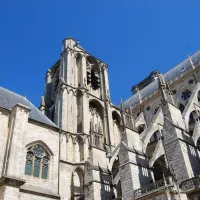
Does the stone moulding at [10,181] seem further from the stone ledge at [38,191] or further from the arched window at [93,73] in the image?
the arched window at [93,73]

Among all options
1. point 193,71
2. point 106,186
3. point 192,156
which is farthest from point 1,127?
point 193,71

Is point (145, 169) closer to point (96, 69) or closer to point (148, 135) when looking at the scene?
point (148, 135)

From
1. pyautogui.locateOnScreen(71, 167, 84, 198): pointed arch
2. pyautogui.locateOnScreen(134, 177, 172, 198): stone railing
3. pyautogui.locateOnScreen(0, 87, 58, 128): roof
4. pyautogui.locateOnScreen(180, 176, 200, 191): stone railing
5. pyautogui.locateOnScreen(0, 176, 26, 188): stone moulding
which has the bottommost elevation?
pyautogui.locateOnScreen(180, 176, 200, 191): stone railing

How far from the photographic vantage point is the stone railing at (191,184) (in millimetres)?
10328

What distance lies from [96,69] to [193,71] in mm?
10013

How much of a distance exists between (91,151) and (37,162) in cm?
336

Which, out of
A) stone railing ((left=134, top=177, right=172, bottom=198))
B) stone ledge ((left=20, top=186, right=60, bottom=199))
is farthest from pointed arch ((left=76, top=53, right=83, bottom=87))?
stone railing ((left=134, top=177, right=172, bottom=198))

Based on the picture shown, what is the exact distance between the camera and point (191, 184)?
10531 mm

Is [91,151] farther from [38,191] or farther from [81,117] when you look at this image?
[81,117]

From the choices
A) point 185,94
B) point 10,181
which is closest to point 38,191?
point 10,181

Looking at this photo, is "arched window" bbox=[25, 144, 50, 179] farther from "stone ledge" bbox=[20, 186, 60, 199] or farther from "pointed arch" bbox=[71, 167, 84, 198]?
"pointed arch" bbox=[71, 167, 84, 198]

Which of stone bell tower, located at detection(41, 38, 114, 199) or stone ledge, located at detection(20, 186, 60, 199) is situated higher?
stone bell tower, located at detection(41, 38, 114, 199)

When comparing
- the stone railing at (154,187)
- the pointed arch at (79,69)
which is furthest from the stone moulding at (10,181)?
the pointed arch at (79,69)

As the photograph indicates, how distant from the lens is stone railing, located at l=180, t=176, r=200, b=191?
10.3 m
